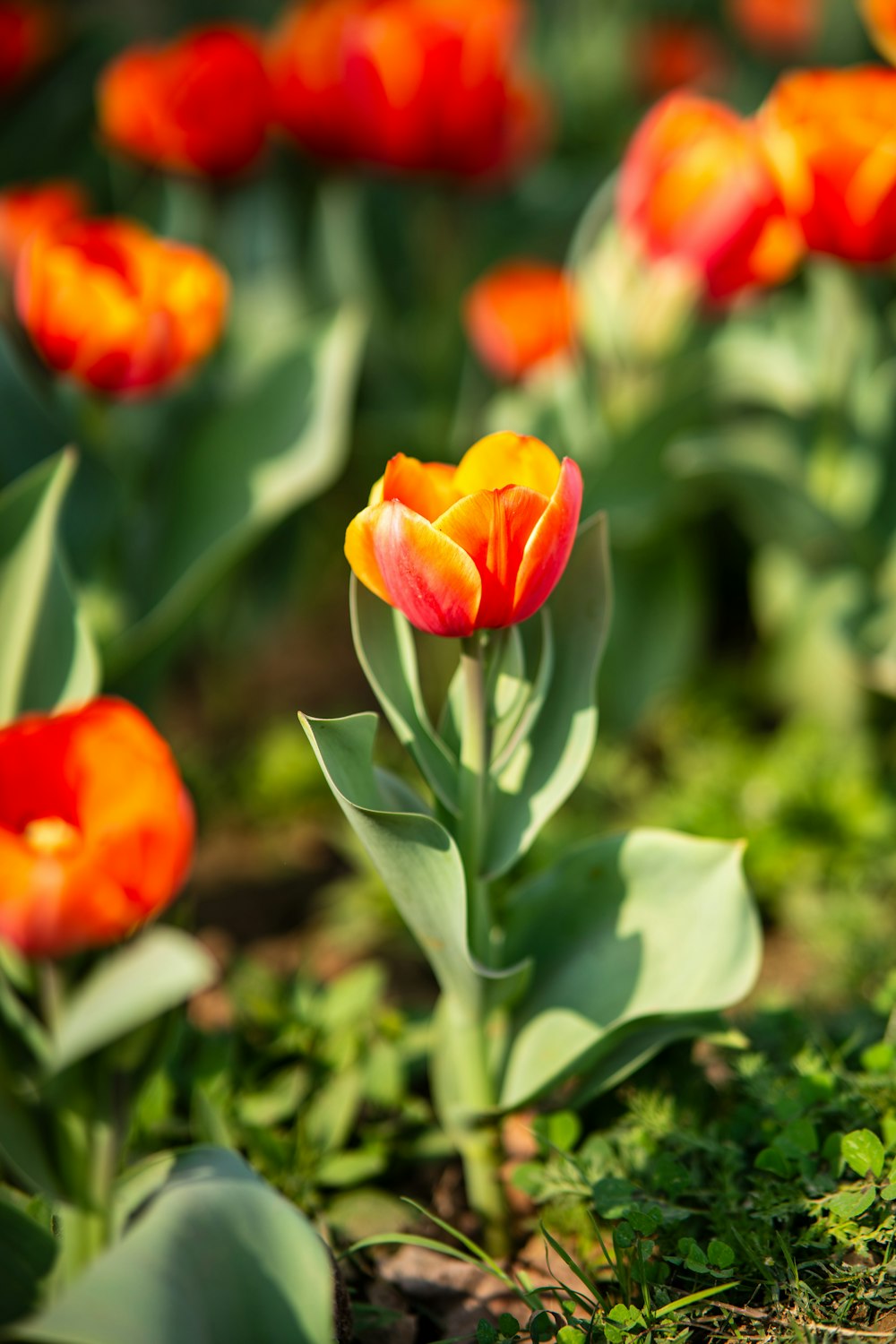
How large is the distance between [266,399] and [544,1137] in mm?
1045

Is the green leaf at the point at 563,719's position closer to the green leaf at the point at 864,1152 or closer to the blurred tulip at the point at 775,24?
the green leaf at the point at 864,1152

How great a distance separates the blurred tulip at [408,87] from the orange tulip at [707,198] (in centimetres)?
37

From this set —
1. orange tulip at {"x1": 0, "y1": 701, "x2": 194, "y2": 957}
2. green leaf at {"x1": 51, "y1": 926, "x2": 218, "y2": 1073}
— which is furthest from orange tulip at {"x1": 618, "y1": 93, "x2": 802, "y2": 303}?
green leaf at {"x1": 51, "y1": 926, "x2": 218, "y2": 1073}

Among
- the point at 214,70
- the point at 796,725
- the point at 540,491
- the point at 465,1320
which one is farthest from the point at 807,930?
the point at 214,70

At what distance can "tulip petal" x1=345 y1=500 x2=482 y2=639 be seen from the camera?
850 millimetres

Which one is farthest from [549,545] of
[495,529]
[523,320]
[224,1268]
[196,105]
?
[196,105]

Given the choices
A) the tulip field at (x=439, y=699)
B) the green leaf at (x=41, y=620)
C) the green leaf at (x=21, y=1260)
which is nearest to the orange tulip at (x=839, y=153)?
the tulip field at (x=439, y=699)

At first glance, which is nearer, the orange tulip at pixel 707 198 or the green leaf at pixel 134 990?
the green leaf at pixel 134 990

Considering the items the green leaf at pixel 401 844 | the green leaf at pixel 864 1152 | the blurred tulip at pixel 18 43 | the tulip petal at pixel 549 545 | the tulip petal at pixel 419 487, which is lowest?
the green leaf at pixel 864 1152

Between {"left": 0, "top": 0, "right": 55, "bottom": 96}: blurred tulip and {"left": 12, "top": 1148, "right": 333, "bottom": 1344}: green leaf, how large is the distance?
2.11 meters

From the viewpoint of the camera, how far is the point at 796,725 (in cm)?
196

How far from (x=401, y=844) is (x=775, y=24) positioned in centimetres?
292

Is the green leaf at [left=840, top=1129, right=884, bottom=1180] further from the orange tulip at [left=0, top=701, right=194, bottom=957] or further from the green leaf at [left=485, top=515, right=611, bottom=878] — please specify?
the orange tulip at [left=0, top=701, right=194, bottom=957]

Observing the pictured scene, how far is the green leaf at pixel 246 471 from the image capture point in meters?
1.55
